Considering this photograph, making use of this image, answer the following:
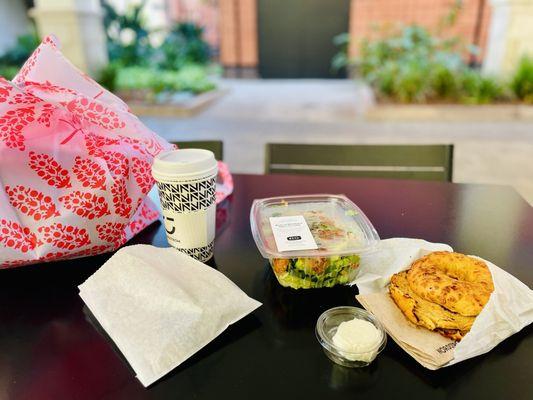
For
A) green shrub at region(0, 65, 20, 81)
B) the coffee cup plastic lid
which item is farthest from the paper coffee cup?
green shrub at region(0, 65, 20, 81)

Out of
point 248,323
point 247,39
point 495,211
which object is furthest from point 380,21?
point 248,323

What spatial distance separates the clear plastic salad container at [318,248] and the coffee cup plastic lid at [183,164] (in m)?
0.16

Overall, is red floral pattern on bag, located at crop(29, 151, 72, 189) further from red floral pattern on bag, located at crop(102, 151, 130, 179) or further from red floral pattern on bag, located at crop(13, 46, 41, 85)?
red floral pattern on bag, located at crop(13, 46, 41, 85)

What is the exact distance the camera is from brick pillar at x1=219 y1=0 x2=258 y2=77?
9656 mm

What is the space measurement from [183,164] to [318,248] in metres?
0.28

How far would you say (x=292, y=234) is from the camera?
2.49 ft

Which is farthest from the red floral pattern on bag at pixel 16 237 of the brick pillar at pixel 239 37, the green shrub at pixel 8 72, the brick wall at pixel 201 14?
the brick wall at pixel 201 14

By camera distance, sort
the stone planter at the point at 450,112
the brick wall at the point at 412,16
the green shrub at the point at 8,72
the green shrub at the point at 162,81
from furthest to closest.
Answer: the brick wall at the point at 412,16
the green shrub at the point at 8,72
the green shrub at the point at 162,81
the stone planter at the point at 450,112

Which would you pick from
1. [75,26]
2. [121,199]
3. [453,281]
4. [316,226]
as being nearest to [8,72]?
[75,26]

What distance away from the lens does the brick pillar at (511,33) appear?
538cm

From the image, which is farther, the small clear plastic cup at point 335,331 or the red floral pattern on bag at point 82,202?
the red floral pattern on bag at point 82,202

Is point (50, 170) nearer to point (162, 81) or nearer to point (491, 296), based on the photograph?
point (491, 296)

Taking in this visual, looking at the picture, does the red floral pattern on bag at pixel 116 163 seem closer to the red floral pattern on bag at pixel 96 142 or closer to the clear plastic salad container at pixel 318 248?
the red floral pattern on bag at pixel 96 142

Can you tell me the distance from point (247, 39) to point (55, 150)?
32.3 ft
